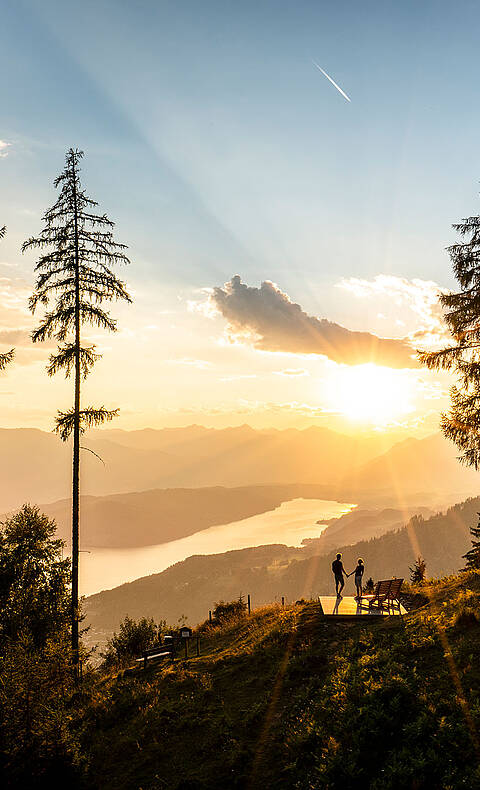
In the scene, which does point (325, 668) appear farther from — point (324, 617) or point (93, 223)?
point (93, 223)

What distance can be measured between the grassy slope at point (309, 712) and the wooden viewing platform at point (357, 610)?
0.60 metres

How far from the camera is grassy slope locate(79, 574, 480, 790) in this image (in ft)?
24.2

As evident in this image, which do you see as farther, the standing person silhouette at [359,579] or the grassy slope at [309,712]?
the standing person silhouette at [359,579]

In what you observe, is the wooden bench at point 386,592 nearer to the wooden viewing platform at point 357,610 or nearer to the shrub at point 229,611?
the wooden viewing platform at point 357,610

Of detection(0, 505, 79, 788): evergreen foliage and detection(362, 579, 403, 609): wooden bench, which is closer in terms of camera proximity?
detection(0, 505, 79, 788): evergreen foliage

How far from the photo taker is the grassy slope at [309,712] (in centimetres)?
738

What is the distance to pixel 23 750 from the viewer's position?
8.63 m

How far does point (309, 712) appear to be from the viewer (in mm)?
9531

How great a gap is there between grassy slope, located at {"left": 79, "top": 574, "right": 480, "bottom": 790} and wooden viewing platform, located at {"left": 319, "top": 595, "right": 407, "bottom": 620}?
1.98 feet

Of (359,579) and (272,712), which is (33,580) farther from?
(359,579)

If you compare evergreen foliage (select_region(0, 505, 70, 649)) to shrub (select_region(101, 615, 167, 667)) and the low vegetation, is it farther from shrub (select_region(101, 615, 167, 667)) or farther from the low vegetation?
shrub (select_region(101, 615, 167, 667))

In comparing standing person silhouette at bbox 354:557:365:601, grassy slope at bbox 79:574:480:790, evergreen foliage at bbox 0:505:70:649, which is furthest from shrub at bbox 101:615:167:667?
standing person silhouette at bbox 354:557:365:601

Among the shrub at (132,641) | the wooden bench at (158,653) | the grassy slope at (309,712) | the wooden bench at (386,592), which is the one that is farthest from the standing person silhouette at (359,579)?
the shrub at (132,641)

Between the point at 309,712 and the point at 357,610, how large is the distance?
23.2ft
